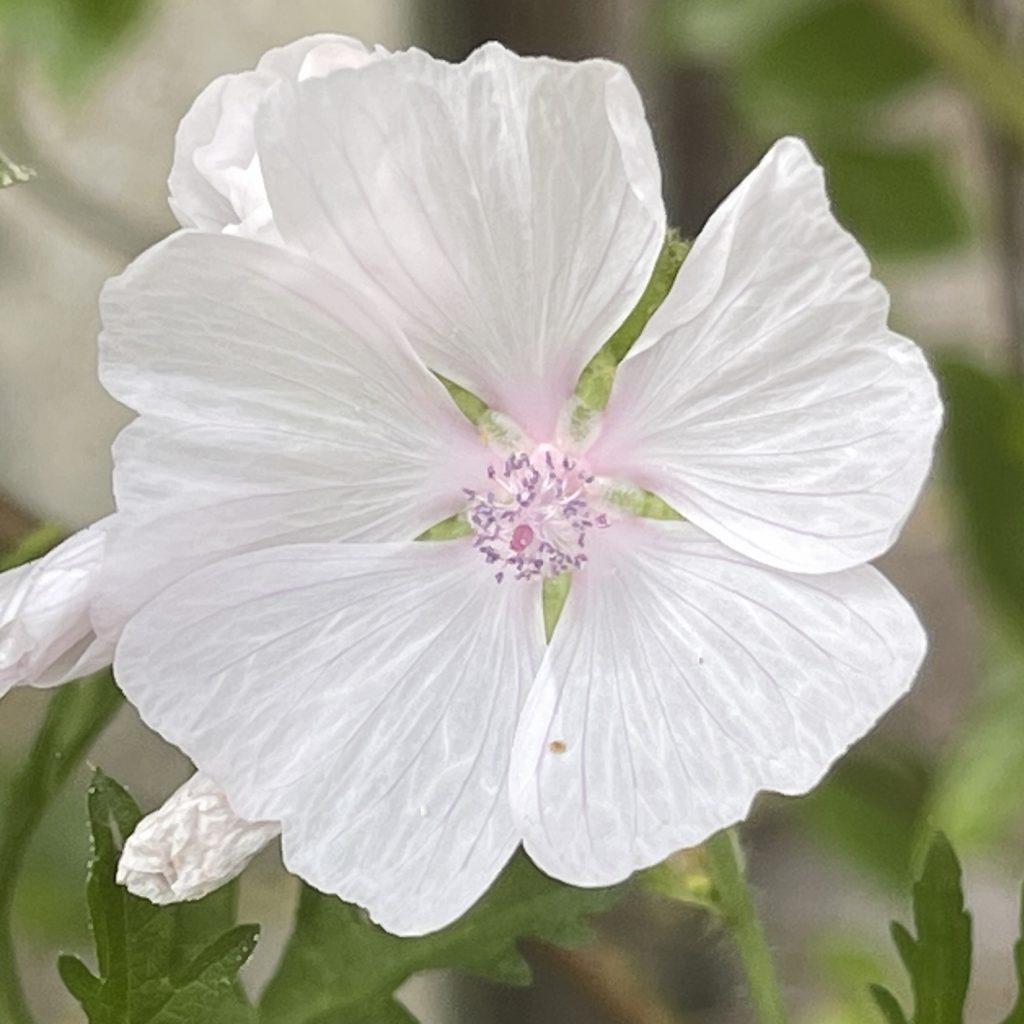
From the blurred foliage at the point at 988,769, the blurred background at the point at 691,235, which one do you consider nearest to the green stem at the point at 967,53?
the blurred background at the point at 691,235

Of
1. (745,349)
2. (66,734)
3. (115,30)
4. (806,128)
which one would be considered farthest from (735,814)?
(806,128)

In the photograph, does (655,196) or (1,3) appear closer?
(655,196)

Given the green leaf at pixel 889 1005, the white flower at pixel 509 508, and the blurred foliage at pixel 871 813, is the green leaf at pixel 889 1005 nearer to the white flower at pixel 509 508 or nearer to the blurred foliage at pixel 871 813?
the white flower at pixel 509 508

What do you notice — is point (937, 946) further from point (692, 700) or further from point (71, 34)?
point (71, 34)

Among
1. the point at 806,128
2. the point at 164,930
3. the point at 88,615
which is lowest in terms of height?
the point at 806,128

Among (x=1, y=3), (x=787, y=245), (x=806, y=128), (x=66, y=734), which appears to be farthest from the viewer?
(x=806, y=128)

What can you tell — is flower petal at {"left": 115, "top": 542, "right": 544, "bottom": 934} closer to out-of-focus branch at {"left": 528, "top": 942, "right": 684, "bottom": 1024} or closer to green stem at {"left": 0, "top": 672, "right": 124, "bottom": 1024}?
green stem at {"left": 0, "top": 672, "right": 124, "bottom": 1024}

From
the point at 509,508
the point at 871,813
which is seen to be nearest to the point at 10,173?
the point at 509,508

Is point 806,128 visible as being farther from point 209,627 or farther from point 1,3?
point 209,627
